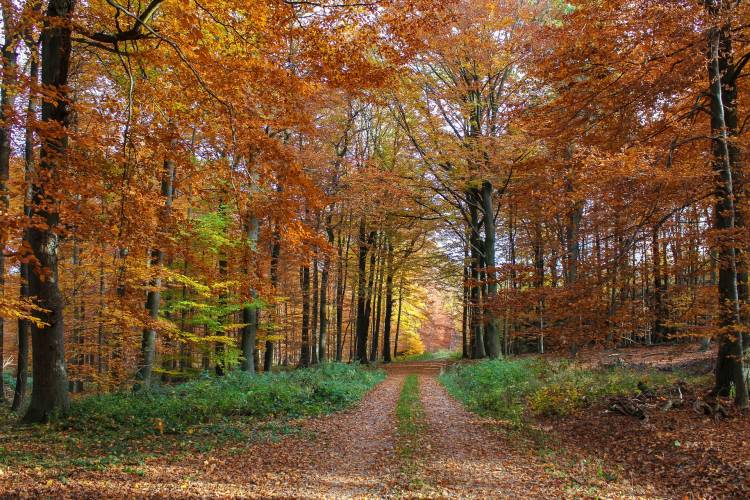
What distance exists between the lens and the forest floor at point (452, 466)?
5605 millimetres

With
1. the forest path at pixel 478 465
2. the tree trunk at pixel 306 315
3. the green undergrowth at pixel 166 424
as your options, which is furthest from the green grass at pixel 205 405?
the tree trunk at pixel 306 315

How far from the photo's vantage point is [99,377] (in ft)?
53.2

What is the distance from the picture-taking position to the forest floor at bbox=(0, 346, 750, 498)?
221 inches

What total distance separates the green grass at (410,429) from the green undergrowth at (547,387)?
1.38 m

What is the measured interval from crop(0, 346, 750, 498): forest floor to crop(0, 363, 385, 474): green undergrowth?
1.07 feet

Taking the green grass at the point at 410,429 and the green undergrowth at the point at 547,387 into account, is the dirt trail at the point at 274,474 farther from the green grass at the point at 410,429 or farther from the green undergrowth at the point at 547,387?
the green undergrowth at the point at 547,387

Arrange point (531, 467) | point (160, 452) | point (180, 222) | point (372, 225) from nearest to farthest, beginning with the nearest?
1. point (531, 467)
2. point (160, 452)
3. point (180, 222)
4. point (372, 225)

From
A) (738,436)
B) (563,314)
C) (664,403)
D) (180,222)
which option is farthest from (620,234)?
(180,222)

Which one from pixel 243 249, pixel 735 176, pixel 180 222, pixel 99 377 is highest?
pixel 735 176

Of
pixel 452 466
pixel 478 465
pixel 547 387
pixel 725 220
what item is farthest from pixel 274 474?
pixel 725 220

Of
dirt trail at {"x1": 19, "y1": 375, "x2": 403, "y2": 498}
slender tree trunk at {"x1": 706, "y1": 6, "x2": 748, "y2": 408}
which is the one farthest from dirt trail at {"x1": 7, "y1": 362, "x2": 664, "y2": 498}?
slender tree trunk at {"x1": 706, "y1": 6, "x2": 748, "y2": 408}

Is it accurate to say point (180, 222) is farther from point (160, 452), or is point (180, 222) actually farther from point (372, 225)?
point (372, 225)

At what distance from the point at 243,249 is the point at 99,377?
11.0 metres

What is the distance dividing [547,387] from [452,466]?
5.62m
